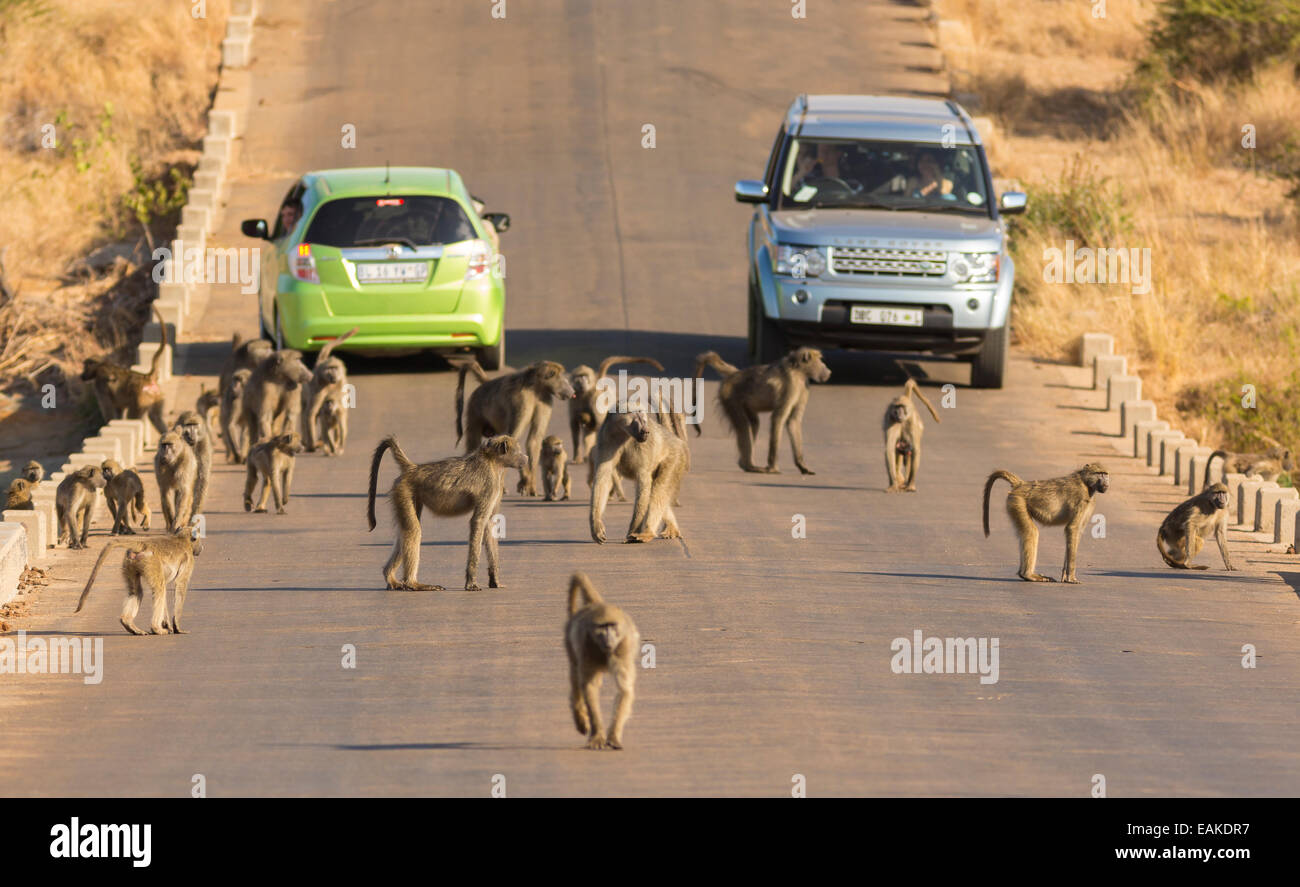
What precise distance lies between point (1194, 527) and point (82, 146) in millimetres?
23068

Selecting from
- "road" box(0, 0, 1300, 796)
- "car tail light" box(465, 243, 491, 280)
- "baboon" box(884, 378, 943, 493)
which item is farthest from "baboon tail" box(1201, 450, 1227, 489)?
"car tail light" box(465, 243, 491, 280)

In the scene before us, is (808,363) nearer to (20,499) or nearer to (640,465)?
(640,465)

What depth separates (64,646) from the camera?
38.0ft

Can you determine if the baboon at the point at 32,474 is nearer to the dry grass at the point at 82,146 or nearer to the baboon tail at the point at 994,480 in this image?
the baboon tail at the point at 994,480

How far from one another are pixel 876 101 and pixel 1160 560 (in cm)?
901

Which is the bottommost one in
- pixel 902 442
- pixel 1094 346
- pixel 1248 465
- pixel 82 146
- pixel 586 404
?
pixel 82 146

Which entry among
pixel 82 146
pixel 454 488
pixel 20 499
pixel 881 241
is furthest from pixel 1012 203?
pixel 82 146

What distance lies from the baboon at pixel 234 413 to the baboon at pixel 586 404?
2.63 metres

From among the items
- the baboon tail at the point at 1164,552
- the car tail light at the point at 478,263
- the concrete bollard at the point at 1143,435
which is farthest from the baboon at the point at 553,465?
the concrete bollard at the point at 1143,435

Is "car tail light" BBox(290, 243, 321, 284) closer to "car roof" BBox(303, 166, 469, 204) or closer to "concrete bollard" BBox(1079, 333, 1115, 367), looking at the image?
"car roof" BBox(303, 166, 469, 204)

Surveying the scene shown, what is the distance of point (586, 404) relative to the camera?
16031mm

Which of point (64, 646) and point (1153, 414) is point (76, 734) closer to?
point (64, 646)

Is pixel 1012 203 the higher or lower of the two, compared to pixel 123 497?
lower

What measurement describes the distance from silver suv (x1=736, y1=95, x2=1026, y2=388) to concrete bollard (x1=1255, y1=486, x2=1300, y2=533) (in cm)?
463
